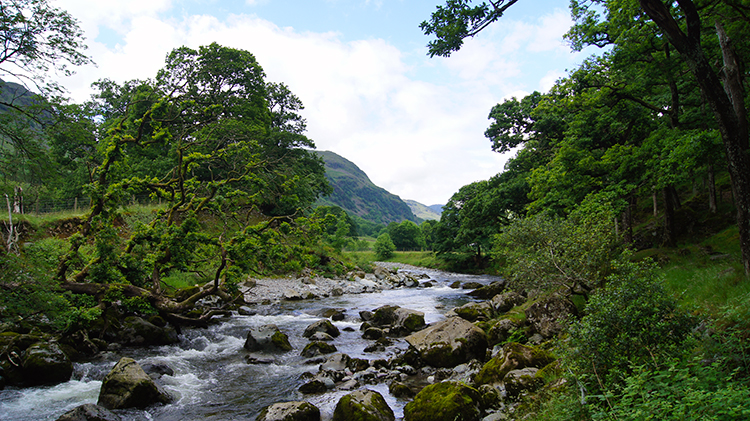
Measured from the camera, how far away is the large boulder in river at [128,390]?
8.97m

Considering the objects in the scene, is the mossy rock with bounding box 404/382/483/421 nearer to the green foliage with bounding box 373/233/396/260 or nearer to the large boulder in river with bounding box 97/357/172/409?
the large boulder in river with bounding box 97/357/172/409

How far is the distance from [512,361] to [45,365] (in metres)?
12.8

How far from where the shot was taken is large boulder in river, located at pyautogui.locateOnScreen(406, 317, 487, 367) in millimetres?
12414

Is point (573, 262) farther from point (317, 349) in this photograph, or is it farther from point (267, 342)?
point (267, 342)

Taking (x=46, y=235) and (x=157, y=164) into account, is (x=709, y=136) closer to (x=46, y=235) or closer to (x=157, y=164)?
(x=46, y=235)

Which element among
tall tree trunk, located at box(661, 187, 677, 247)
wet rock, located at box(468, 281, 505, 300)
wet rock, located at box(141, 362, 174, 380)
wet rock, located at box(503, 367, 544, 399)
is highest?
tall tree trunk, located at box(661, 187, 677, 247)

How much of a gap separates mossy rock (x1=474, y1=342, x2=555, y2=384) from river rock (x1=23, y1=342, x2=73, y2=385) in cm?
1177

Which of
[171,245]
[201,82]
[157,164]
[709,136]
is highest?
[201,82]

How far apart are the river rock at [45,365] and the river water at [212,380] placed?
14.5 inches

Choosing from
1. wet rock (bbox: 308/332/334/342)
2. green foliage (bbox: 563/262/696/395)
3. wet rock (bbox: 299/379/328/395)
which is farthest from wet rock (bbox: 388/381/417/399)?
wet rock (bbox: 308/332/334/342)

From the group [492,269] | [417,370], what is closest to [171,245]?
[417,370]

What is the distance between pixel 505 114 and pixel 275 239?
33.3 meters

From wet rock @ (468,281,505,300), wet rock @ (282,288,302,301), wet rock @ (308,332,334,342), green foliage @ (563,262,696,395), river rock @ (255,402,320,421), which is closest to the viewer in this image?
green foliage @ (563,262,696,395)

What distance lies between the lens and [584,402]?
17.5ft
